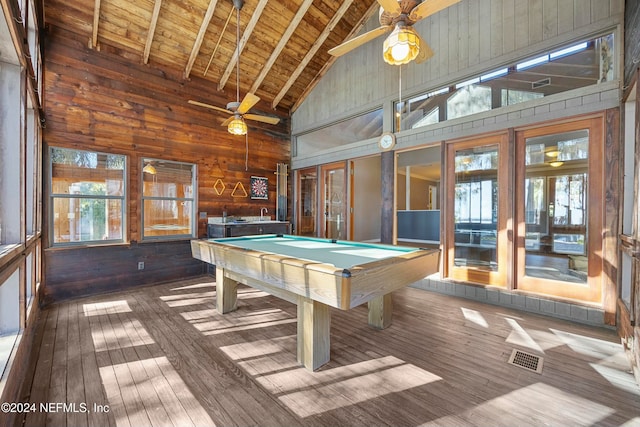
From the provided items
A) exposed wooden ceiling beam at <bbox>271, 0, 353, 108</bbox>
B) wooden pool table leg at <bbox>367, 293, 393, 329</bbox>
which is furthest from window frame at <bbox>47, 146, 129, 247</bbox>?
wooden pool table leg at <bbox>367, 293, 393, 329</bbox>

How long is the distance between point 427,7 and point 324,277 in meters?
2.32

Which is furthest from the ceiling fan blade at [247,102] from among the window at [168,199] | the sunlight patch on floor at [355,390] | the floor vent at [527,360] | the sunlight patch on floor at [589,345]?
the sunlight patch on floor at [589,345]

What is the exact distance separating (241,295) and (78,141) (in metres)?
3.33

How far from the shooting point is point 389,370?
2.11 metres

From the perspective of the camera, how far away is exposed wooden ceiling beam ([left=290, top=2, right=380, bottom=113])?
201 inches

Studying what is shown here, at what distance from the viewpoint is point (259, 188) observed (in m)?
6.21

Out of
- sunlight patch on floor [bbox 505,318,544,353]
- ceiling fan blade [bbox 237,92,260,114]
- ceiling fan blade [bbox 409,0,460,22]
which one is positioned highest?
ceiling fan blade [bbox 409,0,460,22]

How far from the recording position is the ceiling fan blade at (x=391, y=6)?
214 centimetres

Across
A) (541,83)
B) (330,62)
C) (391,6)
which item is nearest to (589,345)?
(541,83)

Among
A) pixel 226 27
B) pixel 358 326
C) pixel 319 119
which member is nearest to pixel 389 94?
pixel 319 119

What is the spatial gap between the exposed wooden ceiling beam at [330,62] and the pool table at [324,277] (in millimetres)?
4548

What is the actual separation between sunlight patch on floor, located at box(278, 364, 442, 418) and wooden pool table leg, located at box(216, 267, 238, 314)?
1702 mm

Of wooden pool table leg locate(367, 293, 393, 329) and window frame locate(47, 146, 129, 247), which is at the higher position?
window frame locate(47, 146, 129, 247)

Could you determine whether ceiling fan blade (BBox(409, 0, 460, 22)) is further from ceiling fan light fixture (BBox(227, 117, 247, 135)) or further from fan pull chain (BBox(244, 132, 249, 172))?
fan pull chain (BBox(244, 132, 249, 172))
